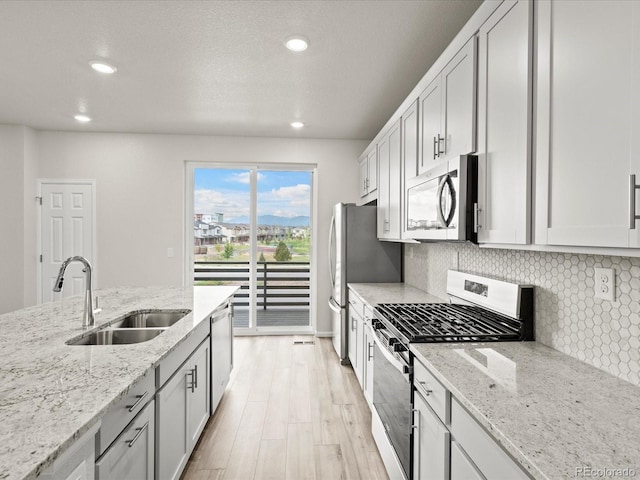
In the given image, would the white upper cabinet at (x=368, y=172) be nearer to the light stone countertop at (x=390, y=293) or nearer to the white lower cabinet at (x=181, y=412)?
the light stone countertop at (x=390, y=293)

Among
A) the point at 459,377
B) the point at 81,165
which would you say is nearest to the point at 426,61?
the point at 459,377

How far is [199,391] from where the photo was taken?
88.1 inches

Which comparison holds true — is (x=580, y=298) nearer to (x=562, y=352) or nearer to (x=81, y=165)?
(x=562, y=352)

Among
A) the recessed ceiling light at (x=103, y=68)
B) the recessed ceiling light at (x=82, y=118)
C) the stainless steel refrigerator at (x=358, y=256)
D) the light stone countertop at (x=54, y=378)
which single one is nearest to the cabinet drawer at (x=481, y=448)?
the light stone countertop at (x=54, y=378)

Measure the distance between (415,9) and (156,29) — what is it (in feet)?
5.34

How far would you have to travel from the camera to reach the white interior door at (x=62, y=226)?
4625 mm

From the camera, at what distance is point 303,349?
429 centimetres

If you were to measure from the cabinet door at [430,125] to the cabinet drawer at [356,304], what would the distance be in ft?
3.99

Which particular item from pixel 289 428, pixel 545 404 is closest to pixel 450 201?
pixel 545 404

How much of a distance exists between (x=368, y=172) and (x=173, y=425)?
318cm

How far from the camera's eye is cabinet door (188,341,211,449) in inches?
80.8

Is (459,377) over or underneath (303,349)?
over

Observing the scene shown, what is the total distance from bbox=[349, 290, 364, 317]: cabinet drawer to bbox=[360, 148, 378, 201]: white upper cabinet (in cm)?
116

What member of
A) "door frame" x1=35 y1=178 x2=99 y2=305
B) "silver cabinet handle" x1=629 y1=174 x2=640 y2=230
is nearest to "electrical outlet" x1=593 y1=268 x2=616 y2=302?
"silver cabinet handle" x1=629 y1=174 x2=640 y2=230
